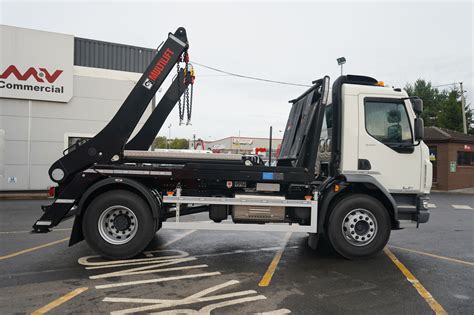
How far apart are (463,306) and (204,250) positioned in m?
4.18

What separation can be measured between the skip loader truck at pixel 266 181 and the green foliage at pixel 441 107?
34.1 meters

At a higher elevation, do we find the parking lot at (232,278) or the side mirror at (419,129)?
the side mirror at (419,129)

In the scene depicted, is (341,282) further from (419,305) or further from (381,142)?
(381,142)

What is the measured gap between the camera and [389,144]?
6.62 meters

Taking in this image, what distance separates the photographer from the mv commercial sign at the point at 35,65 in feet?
53.2

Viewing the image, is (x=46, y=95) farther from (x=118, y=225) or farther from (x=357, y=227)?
(x=357, y=227)

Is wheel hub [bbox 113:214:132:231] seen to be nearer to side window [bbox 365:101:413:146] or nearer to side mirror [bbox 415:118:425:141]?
side window [bbox 365:101:413:146]

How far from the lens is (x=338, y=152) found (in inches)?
263

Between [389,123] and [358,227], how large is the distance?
1930mm

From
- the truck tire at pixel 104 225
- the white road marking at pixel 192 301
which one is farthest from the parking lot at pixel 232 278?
the truck tire at pixel 104 225

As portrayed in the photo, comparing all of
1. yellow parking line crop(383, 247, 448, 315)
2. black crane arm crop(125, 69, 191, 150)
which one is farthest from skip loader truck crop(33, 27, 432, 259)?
black crane arm crop(125, 69, 191, 150)

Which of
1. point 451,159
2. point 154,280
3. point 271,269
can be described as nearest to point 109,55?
point 154,280

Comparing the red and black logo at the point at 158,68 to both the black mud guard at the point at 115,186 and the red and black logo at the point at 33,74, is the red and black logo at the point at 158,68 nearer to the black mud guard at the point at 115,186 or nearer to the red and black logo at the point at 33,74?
the black mud guard at the point at 115,186

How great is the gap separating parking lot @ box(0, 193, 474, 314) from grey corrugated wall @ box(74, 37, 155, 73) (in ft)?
38.0
